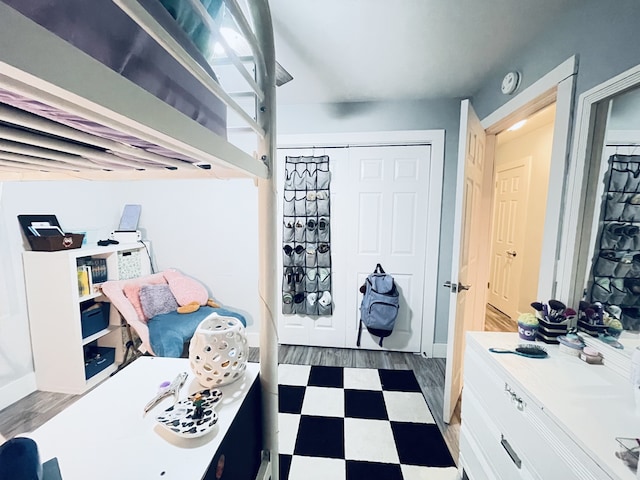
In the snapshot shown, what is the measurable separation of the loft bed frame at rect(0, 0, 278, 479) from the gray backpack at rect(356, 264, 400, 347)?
1561mm

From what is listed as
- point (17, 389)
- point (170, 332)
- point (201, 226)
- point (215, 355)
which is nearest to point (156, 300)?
point (170, 332)

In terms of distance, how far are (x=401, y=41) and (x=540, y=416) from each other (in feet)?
6.09

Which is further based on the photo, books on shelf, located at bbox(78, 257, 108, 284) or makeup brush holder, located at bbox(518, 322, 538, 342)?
books on shelf, located at bbox(78, 257, 108, 284)

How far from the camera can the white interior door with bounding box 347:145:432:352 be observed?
96.6 inches

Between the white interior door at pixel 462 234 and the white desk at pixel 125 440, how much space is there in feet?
4.48

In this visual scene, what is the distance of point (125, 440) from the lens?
2.04ft

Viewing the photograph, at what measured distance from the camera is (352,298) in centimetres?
263

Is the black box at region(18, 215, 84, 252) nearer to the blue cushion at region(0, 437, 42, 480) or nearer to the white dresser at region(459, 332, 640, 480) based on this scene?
the blue cushion at region(0, 437, 42, 480)

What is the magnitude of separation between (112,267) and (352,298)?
210cm

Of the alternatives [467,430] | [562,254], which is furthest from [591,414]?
[562,254]

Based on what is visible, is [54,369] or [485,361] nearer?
[485,361]

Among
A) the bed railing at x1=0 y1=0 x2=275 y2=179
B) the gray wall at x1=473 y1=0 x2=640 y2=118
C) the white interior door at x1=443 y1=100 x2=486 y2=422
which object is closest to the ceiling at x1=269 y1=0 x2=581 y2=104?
the gray wall at x1=473 y1=0 x2=640 y2=118

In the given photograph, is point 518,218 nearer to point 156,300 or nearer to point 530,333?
point 530,333

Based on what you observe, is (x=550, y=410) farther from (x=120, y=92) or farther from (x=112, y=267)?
(x=112, y=267)
